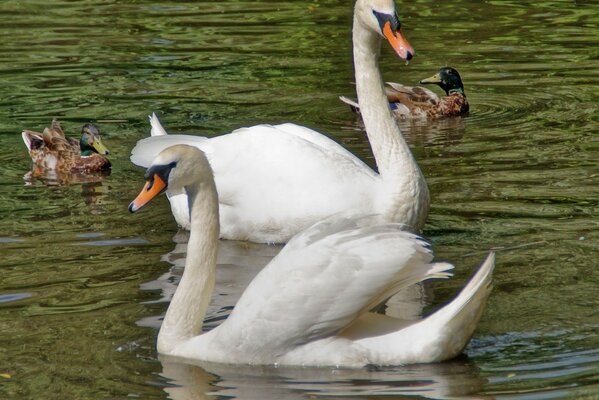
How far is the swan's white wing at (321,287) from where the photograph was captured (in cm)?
642

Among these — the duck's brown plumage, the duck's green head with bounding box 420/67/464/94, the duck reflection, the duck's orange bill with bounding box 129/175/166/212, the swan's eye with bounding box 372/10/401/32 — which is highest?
the swan's eye with bounding box 372/10/401/32

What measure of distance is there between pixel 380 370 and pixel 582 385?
0.95 metres

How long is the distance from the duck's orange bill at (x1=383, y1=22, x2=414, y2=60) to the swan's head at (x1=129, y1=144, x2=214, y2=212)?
198cm

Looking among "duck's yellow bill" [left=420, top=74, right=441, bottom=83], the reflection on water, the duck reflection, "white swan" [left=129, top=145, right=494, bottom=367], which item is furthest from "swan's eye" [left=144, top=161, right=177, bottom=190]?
"duck's yellow bill" [left=420, top=74, right=441, bottom=83]

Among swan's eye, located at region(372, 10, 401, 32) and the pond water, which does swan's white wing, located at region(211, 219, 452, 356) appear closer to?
the pond water

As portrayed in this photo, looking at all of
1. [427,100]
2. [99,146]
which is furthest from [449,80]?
[99,146]

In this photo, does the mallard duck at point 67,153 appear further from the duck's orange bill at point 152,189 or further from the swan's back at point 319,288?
the swan's back at point 319,288

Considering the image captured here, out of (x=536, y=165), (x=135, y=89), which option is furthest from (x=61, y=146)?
(x=536, y=165)

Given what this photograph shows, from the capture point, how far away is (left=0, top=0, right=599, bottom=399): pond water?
21.2 ft

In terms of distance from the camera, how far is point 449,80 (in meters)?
13.2

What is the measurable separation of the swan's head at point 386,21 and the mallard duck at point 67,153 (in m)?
3.33

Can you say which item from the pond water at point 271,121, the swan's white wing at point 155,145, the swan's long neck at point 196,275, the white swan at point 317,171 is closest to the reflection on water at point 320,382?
the pond water at point 271,121

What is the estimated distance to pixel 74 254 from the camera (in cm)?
870

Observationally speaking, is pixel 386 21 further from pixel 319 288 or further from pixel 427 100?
pixel 427 100
